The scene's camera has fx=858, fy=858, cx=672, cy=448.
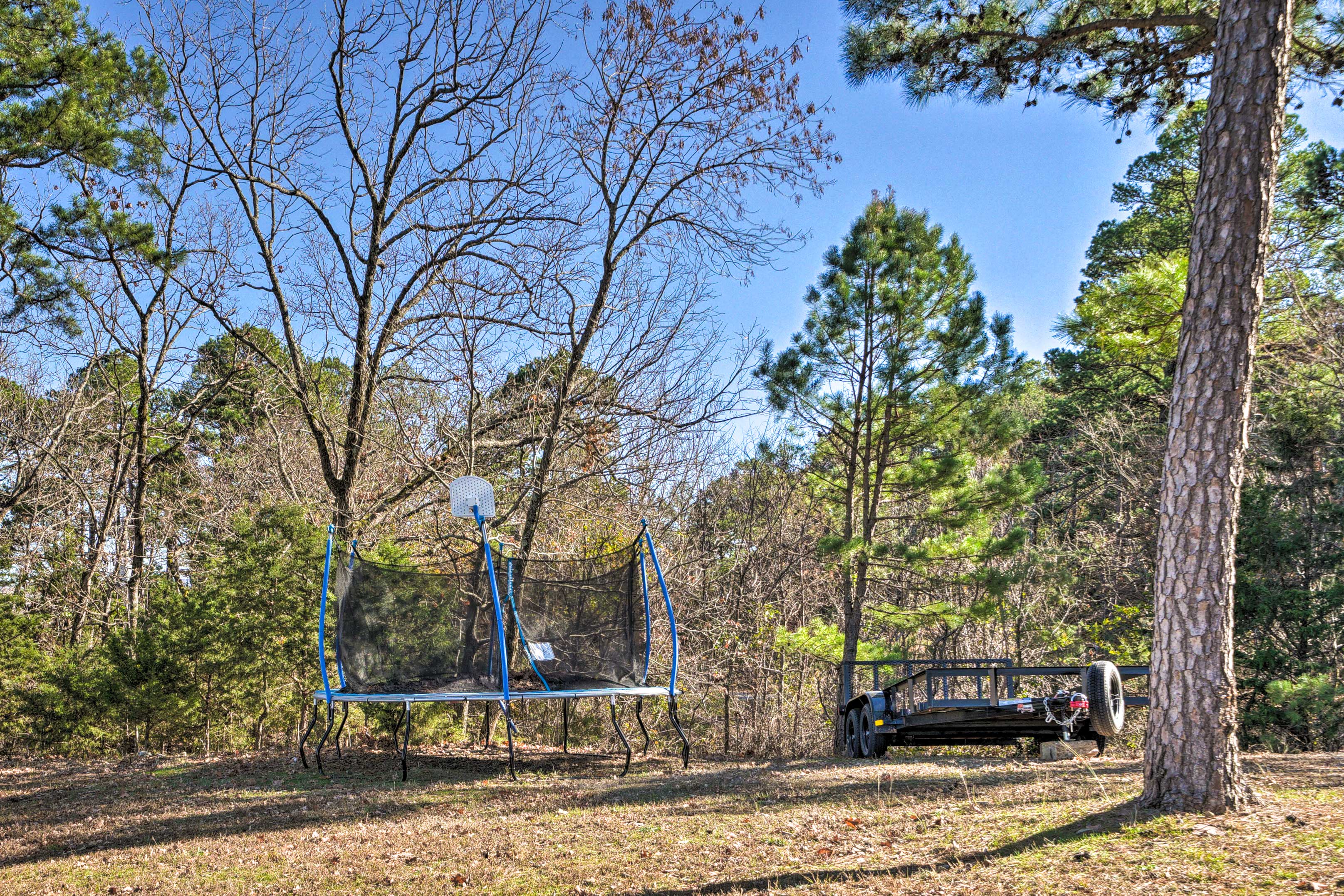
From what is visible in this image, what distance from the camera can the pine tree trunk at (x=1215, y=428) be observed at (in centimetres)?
377

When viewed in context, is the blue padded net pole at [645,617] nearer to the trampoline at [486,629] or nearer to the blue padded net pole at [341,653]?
the trampoline at [486,629]

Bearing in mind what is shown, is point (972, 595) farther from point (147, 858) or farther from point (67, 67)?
point (67, 67)

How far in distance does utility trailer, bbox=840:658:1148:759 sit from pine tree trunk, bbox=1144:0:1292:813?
3.10 feet

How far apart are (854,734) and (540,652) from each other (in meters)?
3.36

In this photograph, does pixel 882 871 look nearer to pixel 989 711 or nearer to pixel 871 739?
pixel 989 711

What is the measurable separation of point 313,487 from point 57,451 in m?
5.88

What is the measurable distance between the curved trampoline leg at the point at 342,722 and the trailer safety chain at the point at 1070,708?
531cm

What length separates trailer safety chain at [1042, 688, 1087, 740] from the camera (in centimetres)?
576

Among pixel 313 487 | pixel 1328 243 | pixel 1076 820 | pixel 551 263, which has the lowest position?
pixel 1076 820

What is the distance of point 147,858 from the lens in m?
4.21

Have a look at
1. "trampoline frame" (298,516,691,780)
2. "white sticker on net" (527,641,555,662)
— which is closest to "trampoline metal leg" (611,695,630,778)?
"trampoline frame" (298,516,691,780)

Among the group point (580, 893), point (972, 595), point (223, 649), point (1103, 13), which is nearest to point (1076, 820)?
point (580, 893)

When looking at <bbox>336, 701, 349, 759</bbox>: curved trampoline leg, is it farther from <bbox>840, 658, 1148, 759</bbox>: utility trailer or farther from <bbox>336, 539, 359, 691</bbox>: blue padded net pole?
<bbox>840, 658, 1148, 759</bbox>: utility trailer

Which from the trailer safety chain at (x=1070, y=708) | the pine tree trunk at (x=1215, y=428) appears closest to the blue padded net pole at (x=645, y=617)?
the trailer safety chain at (x=1070, y=708)
